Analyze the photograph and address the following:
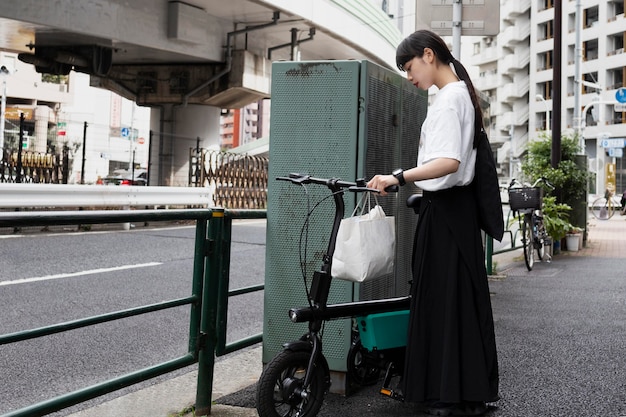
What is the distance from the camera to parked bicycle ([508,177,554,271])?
33.4 feet

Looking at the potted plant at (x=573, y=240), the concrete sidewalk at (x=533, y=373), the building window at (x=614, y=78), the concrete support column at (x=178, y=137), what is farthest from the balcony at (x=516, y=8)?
the concrete sidewalk at (x=533, y=373)

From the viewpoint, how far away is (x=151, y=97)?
2372 cm

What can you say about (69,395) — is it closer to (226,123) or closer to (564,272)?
(564,272)

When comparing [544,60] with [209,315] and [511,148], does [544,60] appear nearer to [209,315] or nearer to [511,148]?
[511,148]

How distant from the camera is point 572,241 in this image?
12.9 meters

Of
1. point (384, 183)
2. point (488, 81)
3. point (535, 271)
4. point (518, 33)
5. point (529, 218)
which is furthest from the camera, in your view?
point (488, 81)

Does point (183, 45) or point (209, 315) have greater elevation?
point (183, 45)

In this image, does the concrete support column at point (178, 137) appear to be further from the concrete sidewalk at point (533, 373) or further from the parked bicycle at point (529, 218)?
the concrete sidewalk at point (533, 373)

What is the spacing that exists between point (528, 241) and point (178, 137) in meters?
15.4

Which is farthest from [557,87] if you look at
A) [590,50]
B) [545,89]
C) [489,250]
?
[545,89]

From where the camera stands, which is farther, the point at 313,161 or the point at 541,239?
the point at 541,239

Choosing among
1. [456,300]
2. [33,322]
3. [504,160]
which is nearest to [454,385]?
[456,300]

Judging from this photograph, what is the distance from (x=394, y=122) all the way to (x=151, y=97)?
20.8m

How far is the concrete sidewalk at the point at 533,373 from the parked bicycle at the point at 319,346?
287 mm
